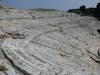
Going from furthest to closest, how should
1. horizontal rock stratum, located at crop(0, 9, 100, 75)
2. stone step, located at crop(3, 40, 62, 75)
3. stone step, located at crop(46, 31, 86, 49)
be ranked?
stone step, located at crop(46, 31, 86, 49) → horizontal rock stratum, located at crop(0, 9, 100, 75) → stone step, located at crop(3, 40, 62, 75)

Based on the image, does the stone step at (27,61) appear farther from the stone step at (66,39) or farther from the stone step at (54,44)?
the stone step at (66,39)

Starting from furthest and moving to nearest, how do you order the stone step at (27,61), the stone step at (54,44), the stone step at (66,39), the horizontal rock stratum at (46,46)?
1. the stone step at (66,39)
2. the stone step at (54,44)
3. the horizontal rock stratum at (46,46)
4. the stone step at (27,61)

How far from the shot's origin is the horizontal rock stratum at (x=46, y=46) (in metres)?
11.4

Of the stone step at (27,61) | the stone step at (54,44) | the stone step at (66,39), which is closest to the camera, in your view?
the stone step at (27,61)

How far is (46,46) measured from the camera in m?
14.4

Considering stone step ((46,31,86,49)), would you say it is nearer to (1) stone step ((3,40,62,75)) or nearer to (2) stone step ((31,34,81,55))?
(2) stone step ((31,34,81,55))

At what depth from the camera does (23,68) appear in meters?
11.0

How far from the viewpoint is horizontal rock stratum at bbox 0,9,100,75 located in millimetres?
11422

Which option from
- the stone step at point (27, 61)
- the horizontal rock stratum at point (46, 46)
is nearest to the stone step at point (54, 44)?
the horizontal rock stratum at point (46, 46)

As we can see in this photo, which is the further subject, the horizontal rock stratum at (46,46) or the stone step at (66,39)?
the stone step at (66,39)

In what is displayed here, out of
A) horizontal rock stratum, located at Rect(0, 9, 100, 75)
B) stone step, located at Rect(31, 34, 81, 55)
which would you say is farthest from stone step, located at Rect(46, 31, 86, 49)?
stone step, located at Rect(31, 34, 81, 55)

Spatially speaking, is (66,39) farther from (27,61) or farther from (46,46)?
(27,61)

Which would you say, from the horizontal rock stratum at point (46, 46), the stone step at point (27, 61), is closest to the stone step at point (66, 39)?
the horizontal rock stratum at point (46, 46)

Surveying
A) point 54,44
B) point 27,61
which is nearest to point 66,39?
point 54,44
